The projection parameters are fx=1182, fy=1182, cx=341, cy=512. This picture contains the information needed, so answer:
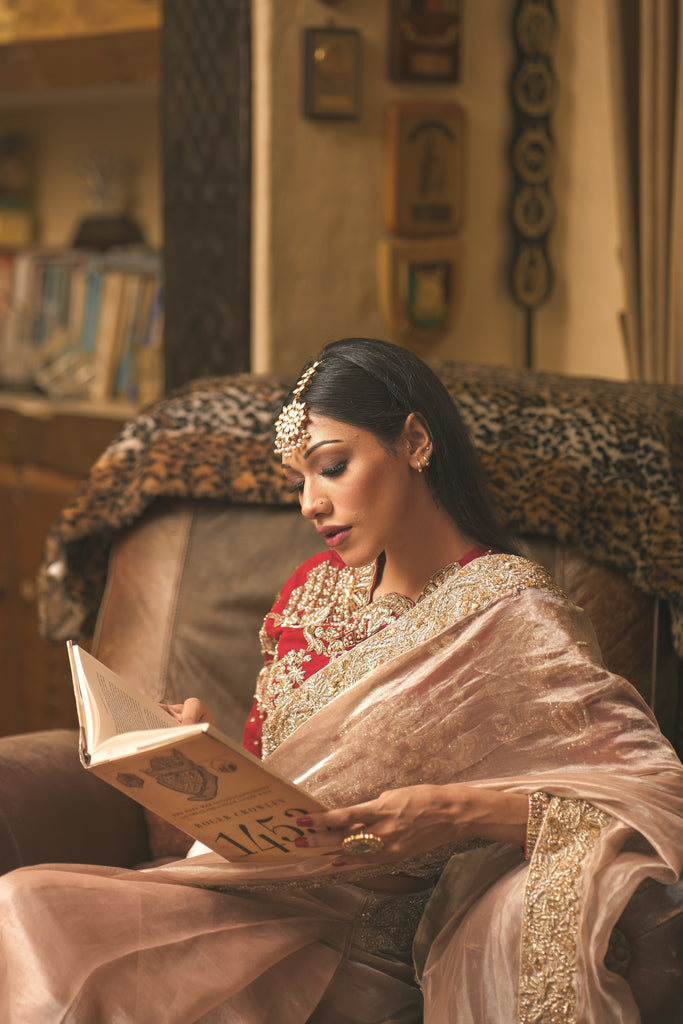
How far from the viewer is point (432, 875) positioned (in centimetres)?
153

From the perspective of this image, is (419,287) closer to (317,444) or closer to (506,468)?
(506,468)

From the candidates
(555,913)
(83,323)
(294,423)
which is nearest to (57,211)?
(83,323)

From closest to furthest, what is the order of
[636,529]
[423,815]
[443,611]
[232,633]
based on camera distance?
1. [423,815]
2. [443,611]
3. [636,529]
4. [232,633]

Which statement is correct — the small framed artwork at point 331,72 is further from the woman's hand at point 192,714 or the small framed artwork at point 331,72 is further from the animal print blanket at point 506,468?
the woman's hand at point 192,714

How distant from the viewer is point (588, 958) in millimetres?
1267

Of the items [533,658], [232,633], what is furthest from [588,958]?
[232,633]

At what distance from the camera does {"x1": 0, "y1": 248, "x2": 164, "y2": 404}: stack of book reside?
10.2 ft

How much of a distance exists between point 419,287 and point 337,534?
139 cm

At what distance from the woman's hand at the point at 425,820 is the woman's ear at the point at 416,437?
0.40 metres

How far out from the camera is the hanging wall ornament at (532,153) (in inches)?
110

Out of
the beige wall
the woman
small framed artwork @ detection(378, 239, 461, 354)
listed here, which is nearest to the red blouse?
the woman

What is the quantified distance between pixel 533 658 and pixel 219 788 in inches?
16.5

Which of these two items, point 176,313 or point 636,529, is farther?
point 176,313

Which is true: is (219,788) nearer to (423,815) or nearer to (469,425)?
(423,815)
